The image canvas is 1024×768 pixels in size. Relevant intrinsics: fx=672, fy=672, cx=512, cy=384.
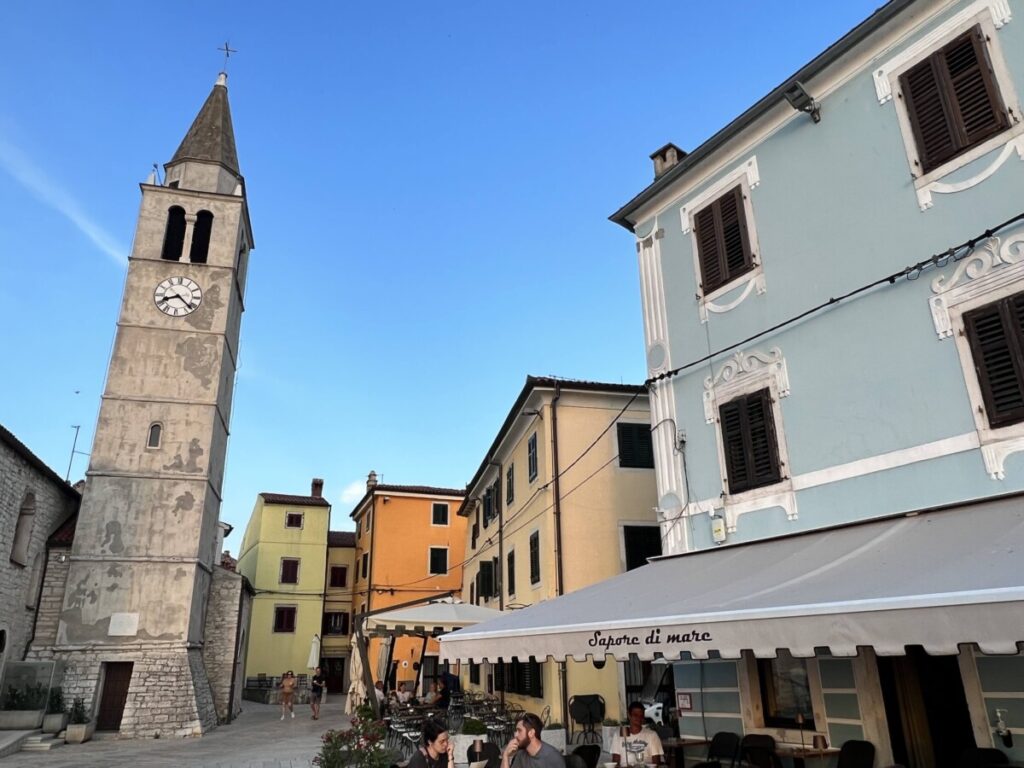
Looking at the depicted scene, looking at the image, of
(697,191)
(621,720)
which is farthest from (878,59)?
(621,720)

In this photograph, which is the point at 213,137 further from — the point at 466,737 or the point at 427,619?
the point at 466,737

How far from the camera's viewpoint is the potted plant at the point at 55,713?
56.0ft

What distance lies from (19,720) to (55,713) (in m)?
0.86

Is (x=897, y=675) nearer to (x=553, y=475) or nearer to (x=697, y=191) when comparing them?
(x=697, y=191)

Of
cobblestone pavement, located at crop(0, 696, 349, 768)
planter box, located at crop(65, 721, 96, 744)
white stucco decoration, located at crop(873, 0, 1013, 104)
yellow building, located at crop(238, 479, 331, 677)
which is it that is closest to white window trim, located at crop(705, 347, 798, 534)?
white stucco decoration, located at crop(873, 0, 1013, 104)

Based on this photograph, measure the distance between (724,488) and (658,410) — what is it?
1766 millimetres

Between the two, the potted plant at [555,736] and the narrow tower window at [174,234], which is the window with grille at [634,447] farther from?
the narrow tower window at [174,234]

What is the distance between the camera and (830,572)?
563 centimetres

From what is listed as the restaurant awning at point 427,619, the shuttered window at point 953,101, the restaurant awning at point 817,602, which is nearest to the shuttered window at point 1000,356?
the restaurant awning at point 817,602

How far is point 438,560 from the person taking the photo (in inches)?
1443

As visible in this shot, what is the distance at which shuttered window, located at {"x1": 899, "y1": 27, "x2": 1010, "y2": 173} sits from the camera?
6.96 m

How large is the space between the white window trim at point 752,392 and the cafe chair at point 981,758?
2876 millimetres

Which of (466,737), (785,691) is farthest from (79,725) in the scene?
(785,691)

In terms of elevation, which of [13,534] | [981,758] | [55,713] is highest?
[13,534]
